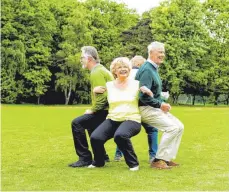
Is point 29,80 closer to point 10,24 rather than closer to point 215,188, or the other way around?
point 10,24

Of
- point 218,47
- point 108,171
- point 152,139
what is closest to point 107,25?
point 218,47

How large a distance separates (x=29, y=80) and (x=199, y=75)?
821 inches

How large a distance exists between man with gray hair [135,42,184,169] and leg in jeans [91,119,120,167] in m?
0.63

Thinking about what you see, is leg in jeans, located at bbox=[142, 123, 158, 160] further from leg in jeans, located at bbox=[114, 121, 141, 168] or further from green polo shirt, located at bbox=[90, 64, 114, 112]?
green polo shirt, located at bbox=[90, 64, 114, 112]

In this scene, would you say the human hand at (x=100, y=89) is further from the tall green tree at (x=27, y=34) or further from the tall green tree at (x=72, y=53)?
the tall green tree at (x=72, y=53)

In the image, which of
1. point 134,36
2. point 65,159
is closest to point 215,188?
point 65,159

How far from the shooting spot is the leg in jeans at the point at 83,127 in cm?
908

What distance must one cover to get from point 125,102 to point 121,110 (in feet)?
0.55

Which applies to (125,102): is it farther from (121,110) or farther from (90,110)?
(90,110)

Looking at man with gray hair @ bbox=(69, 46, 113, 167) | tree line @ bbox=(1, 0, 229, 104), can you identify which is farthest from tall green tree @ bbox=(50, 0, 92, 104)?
man with gray hair @ bbox=(69, 46, 113, 167)

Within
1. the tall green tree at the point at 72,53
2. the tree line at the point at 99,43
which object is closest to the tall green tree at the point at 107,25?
the tree line at the point at 99,43

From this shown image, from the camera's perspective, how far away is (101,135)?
28.2ft

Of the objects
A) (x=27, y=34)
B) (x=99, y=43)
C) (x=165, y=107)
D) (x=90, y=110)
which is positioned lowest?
(x=90, y=110)

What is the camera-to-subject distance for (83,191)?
6.78m
